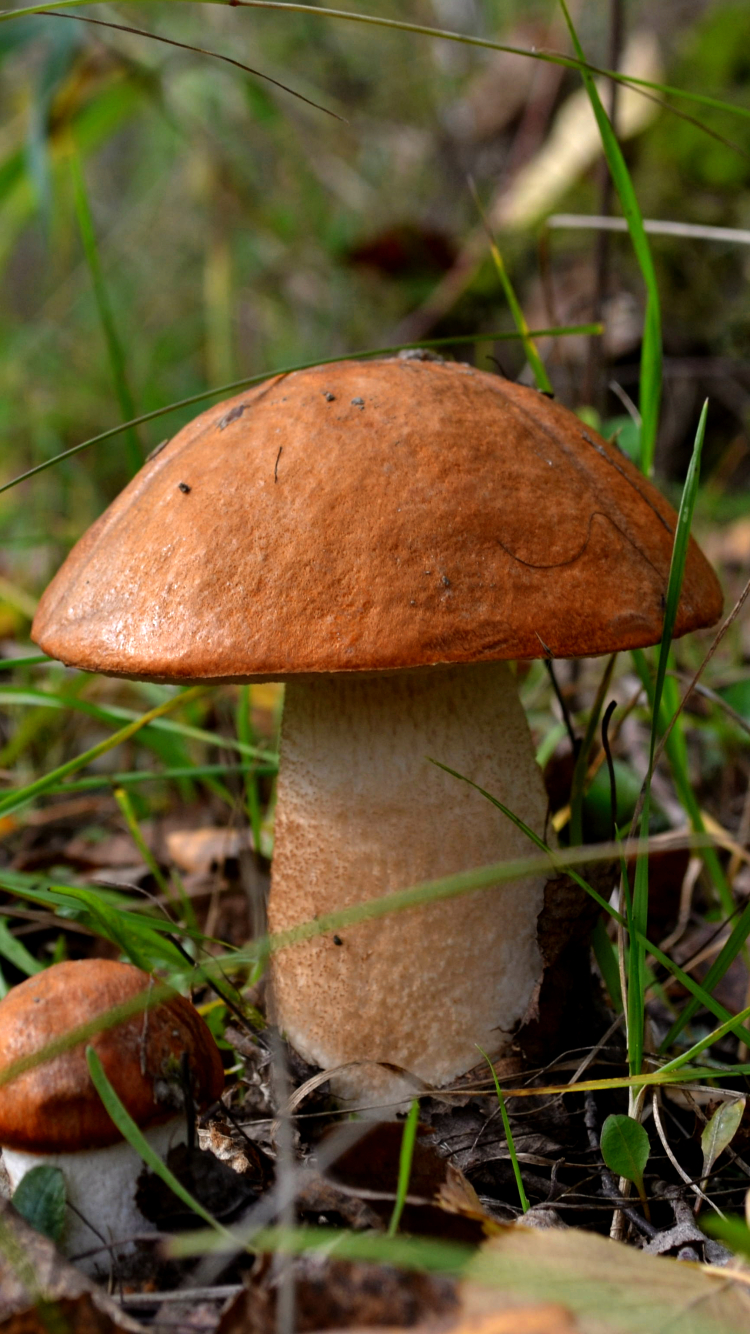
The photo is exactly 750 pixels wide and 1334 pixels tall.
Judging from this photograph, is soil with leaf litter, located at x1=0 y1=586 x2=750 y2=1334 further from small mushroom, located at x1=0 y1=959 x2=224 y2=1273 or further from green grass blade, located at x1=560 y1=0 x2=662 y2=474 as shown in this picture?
Result: green grass blade, located at x1=560 y1=0 x2=662 y2=474

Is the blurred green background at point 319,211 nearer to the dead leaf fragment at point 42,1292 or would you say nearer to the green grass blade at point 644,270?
the green grass blade at point 644,270

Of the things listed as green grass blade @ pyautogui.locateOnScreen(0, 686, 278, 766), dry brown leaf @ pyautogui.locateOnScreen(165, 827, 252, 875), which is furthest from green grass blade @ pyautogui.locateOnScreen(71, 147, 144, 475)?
dry brown leaf @ pyautogui.locateOnScreen(165, 827, 252, 875)

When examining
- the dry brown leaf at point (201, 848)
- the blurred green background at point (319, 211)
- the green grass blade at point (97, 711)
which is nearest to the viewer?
the green grass blade at point (97, 711)

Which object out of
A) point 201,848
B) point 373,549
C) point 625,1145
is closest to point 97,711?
point 201,848

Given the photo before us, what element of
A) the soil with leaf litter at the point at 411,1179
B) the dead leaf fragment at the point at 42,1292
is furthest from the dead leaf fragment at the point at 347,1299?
the dead leaf fragment at the point at 42,1292

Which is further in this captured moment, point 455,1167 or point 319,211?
point 319,211

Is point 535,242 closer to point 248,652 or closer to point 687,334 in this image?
point 687,334

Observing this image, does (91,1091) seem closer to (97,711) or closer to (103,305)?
(97,711)
